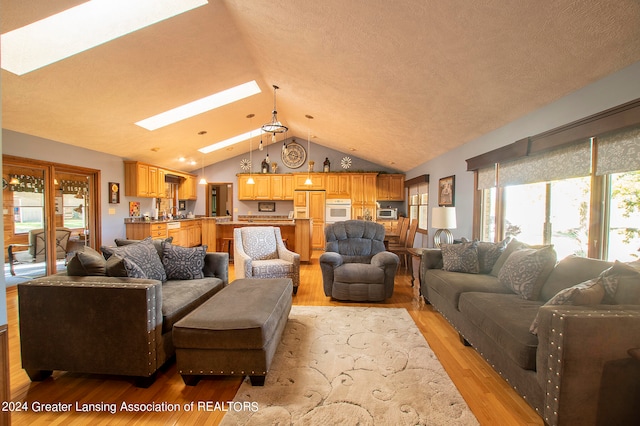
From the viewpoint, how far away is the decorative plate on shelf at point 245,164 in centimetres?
869

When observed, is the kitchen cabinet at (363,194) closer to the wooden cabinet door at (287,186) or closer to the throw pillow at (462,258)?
the wooden cabinet door at (287,186)

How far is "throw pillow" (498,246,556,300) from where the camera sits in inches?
93.7

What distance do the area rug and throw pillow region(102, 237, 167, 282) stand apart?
53.9 inches

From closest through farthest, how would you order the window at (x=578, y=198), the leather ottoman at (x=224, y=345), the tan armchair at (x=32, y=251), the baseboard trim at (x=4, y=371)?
the baseboard trim at (x=4, y=371) < the leather ottoman at (x=224, y=345) < the window at (x=578, y=198) < the tan armchair at (x=32, y=251)

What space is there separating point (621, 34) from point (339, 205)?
20.9ft

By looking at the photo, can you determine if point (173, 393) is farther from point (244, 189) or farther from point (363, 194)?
point (244, 189)

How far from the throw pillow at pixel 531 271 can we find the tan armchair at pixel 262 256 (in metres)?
2.47

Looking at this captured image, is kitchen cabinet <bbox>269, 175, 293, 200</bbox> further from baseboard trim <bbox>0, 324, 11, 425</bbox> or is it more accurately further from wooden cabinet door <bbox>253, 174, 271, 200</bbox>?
baseboard trim <bbox>0, 324, 11, 425</bbox>

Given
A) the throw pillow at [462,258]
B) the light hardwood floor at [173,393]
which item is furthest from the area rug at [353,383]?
the throw pillow at [462,258]

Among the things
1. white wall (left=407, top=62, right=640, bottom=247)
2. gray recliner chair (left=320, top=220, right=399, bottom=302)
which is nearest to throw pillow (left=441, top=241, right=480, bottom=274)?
gray recliner chair (left=320, top=220, right=399, bottom=302)

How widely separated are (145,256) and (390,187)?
21.4ft

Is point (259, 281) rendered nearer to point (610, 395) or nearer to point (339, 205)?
point (610, 395)

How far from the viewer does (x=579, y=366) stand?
1505mm

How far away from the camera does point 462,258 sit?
10.7ft
